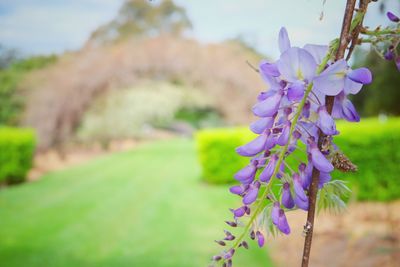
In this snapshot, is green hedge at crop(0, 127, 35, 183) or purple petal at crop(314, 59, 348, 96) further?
green hedge at crop(0, 127, 35, 183)

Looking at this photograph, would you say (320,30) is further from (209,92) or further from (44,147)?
(44,147)

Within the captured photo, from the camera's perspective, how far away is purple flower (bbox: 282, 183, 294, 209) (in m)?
0.38

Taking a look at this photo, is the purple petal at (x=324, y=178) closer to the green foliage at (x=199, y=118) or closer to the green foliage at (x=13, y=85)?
the green foliage at (x=13, y=85)

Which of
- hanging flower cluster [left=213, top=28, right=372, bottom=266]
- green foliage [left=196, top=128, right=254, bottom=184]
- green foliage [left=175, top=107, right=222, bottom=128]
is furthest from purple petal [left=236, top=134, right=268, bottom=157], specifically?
green foliage [left=175, top=107, right=222, bottom=128]

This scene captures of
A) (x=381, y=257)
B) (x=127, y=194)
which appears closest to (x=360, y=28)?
(x=381, y=257)

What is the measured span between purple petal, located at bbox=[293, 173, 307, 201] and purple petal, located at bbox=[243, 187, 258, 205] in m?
0.03

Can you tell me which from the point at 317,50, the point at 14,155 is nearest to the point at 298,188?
the point at 317,50

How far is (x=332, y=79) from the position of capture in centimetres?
34

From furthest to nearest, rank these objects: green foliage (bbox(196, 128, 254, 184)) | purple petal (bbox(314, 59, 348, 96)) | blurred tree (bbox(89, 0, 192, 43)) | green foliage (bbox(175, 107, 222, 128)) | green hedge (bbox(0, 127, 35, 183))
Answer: blurred tree (bbox(89, 0, 192, 43)) → green foliage (bbox(175, 107, 222, 128)) → green hedge (bbox(0, 127, 35, 183)) → green foliage (bbox(196, 128, 254, 184)) → purple petal (bbox(314, 59, 348, 96))

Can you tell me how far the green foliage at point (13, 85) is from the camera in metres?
10.5

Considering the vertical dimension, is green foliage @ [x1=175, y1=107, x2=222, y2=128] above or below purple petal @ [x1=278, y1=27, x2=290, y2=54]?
below

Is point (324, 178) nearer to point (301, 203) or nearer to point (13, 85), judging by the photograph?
point (301, 203)

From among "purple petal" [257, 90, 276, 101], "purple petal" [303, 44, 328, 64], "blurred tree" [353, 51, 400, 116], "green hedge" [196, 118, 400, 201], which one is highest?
"purple petal" [303, 44, 328, 64]

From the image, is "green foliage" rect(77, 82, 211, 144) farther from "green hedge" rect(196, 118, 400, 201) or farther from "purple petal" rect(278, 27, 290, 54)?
"purple petal" rect(278, 27, 290, 54)
